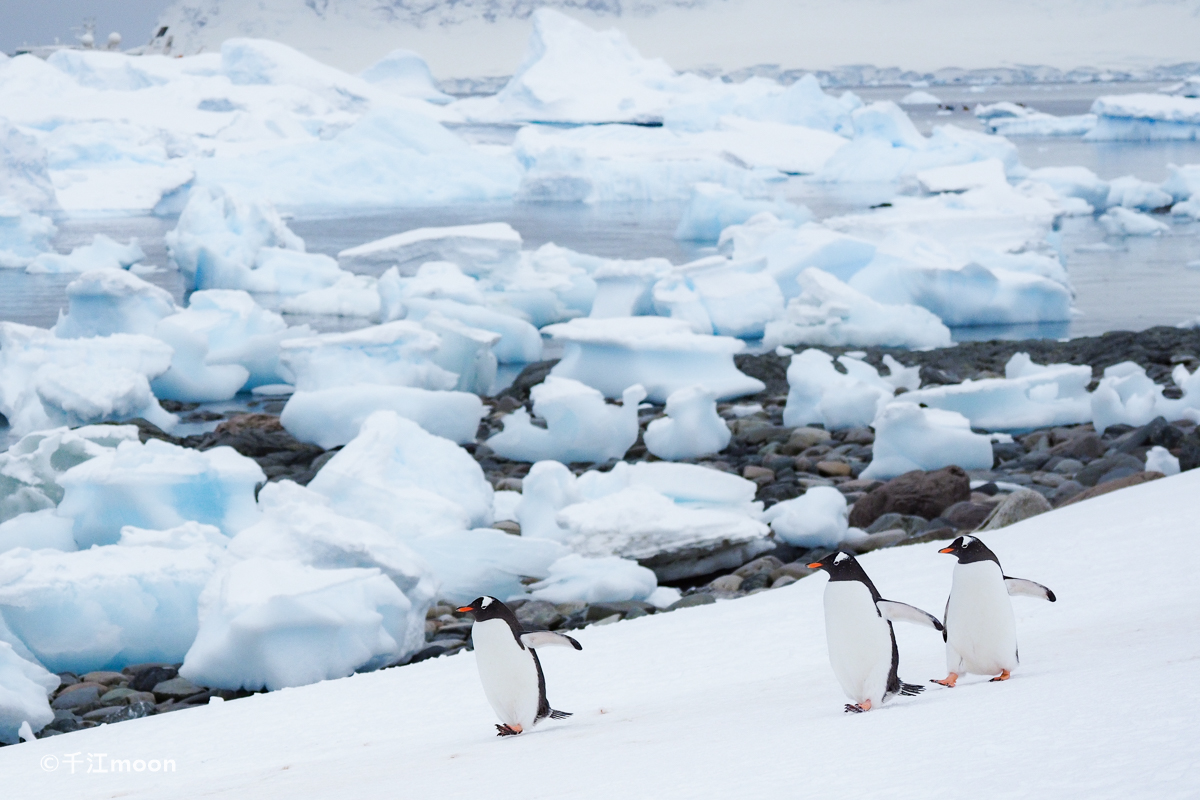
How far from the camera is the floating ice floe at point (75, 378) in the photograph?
8156 mm

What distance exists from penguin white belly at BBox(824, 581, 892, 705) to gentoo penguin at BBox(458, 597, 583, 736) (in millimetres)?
541

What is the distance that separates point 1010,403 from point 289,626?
523 cm

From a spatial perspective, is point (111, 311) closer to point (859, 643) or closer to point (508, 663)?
point (508, 663)

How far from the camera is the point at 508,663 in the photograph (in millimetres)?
2332

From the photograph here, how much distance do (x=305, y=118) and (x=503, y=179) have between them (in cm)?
867

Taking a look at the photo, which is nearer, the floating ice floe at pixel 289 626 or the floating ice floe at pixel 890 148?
the floating ice floe at pixel 289 626

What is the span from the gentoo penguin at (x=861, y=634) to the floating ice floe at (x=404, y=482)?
11.6ft

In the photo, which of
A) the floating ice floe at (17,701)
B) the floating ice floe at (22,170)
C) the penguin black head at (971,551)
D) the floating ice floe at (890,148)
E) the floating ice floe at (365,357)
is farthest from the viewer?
the floating ice floe at (890,148)

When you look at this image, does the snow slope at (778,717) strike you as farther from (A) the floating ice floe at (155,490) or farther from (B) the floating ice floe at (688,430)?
(B) the floating ice floe at (688,430)

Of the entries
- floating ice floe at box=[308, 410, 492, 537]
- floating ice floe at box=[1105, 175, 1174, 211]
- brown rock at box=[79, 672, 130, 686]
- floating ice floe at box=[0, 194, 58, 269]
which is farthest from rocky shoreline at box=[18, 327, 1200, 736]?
floating ice floe at box=[1105, 175, 1174, 211]

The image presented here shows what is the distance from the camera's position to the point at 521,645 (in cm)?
233

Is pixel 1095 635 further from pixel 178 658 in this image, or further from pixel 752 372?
pixel 752 372

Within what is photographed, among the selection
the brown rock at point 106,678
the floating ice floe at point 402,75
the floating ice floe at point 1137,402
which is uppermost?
the floating ice floe at point 402,75

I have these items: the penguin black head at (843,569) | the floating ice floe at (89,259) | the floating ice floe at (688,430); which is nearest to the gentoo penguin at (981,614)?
the penguin black head at (843,569)
